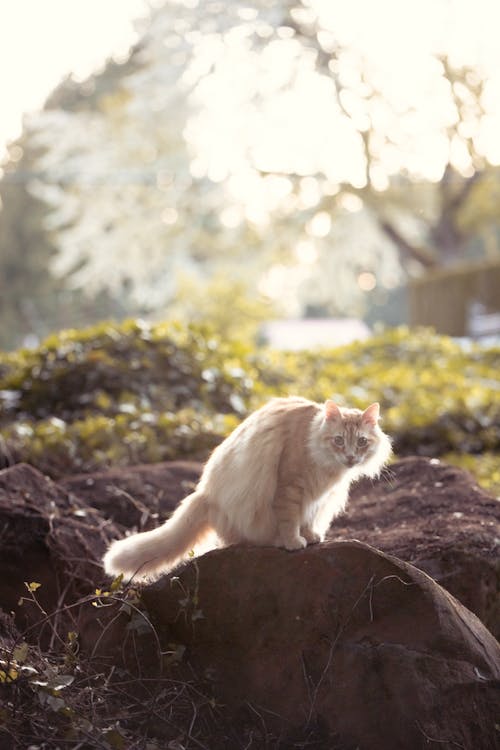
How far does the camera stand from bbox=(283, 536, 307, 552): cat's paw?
348 centimetres

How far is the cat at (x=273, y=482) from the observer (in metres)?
3.50

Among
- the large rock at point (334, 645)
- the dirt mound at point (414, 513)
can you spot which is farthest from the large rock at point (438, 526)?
the large rock at point (334, 645)

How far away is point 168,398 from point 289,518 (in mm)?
5470

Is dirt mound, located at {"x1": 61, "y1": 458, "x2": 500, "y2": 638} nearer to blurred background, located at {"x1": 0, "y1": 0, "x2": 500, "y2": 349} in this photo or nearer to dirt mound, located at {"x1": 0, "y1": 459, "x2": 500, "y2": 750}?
dirt mound, located at {"x1": 0, "y1": 459, "x2": 500, "y2": 750}

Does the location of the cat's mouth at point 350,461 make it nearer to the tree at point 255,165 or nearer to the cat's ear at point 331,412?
the cat's ear at point 331,412

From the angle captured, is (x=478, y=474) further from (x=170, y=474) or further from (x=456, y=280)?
(x=456, y=280)

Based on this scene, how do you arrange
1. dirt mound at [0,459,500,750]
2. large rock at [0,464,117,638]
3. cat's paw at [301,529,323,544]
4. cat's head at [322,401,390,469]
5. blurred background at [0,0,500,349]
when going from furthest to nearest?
blurred background at [0,0,500,349] < large rock at [0,464,117,638] < cat's paw at [301,529,323,544] < cat's head at [322,401,390,469] < dirt mound at [0,459,500,750]

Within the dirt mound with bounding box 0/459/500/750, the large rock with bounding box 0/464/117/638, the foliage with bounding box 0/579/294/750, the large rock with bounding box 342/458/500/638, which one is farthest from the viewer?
the large rock with bounding box 0/464/117/638

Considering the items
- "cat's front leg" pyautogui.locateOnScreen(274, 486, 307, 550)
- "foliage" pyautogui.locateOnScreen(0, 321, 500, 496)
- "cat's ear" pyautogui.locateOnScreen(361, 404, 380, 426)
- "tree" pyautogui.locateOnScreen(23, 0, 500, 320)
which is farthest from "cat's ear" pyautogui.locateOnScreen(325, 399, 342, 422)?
"tree" pyautogui.locateOnScreen(23, 0, 500, 320)

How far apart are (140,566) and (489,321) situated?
14789 mm

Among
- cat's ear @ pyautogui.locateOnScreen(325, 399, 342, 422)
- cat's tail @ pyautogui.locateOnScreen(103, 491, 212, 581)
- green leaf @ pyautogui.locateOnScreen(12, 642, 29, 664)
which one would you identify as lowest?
cat's tail @ pyautogui.locateOnScreen(103, 491, 212, 581)

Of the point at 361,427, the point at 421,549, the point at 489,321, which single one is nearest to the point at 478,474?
the point at 421,549

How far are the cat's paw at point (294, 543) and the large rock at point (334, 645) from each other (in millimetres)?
40

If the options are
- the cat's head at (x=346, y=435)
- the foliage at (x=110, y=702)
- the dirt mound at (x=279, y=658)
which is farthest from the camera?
the cat's head at (x=346, y=435)
